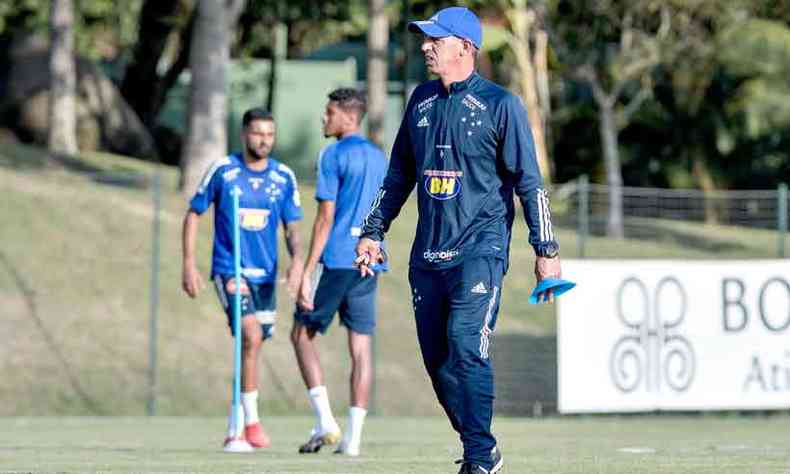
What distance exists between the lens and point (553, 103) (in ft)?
142

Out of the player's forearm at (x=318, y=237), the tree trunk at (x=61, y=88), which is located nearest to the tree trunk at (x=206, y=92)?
the tree trunk at (x=61, y=88)

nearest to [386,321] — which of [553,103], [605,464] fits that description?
[605,464]

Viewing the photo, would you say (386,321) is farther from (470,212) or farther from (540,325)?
(470,212)

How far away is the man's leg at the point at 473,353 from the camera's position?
798 centimetres

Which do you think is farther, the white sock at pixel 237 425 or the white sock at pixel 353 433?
the white sock at pixel 237 425

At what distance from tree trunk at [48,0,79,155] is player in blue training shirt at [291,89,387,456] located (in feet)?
75.6

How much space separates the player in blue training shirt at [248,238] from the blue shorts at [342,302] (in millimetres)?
249

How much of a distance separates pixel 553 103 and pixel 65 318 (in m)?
23.8

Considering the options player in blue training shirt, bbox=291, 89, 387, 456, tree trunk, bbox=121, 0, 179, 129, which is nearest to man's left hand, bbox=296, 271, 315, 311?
player in blue training shirt, bbox=291, 89, 387, 456

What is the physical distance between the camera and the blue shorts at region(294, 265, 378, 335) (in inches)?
466

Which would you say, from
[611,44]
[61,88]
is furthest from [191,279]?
[611,44]

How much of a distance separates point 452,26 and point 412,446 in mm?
5167

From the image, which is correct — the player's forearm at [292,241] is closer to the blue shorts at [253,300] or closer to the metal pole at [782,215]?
the blue shorts at [253,300]

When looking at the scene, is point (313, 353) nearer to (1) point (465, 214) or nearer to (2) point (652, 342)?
(1) point (465, 214)
